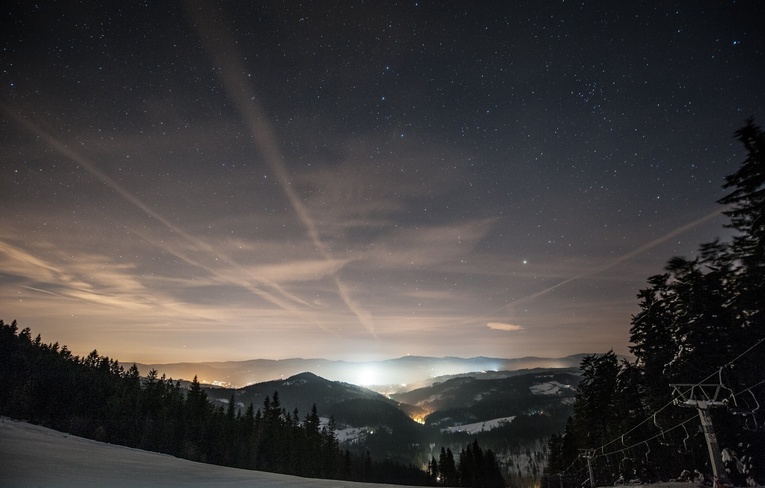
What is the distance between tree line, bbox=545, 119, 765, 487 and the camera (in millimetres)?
23156

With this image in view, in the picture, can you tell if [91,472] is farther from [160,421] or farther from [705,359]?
[160,421]

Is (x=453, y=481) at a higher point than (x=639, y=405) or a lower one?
lower

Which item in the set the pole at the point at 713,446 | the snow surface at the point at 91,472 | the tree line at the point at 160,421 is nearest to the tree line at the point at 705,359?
the pole at the point at 713,446

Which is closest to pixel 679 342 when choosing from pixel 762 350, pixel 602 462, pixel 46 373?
pixel 762 350

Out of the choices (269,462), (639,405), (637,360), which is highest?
(637,360)

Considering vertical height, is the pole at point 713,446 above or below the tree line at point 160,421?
above

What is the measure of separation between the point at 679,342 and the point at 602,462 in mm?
32728

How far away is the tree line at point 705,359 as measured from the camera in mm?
23156

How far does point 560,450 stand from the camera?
225ft

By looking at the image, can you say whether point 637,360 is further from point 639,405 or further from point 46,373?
point 46,373

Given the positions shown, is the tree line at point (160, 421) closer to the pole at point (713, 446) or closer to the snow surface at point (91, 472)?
the snow surface at point (91, 472)

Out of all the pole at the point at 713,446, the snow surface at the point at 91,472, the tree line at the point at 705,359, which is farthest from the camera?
the tree line at the point at 705,359

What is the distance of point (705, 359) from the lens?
2783 cm

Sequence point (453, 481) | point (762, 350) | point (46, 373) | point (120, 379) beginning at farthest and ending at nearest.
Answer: point (120, 379) < point (453, 481) < point (46, 373) < point (762, 350)
